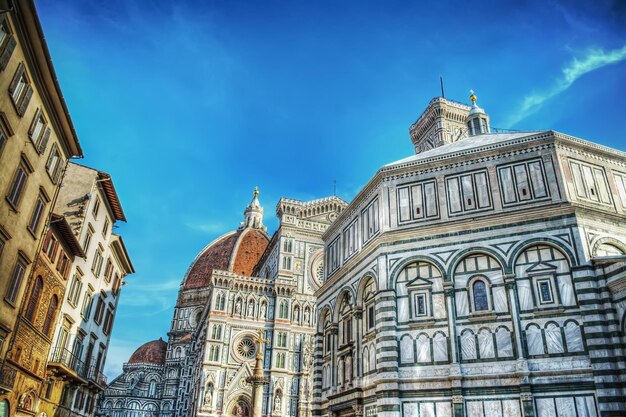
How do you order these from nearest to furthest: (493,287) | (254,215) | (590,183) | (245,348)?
1. (493,287)
2. (590,183)
3. (245,348)
4. (254,215)

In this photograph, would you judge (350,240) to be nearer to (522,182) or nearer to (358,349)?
(358,349)

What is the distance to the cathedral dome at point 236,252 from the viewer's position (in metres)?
80.9

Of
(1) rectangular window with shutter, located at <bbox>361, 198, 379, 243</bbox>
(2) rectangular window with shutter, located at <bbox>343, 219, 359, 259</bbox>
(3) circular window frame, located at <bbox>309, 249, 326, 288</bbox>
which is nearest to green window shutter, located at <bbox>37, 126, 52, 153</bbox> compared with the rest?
(1) rectangular window with shutter, located at <bbox>361, 198, 379, 243</bbox>

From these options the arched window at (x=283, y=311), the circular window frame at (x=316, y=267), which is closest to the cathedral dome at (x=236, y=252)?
the circular window frame at (x=316, y=267)

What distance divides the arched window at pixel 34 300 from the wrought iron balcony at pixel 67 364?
11.2 feet

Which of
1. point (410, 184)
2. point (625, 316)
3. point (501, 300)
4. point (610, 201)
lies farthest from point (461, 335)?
point (610, 201)

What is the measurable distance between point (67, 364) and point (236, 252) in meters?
57.9

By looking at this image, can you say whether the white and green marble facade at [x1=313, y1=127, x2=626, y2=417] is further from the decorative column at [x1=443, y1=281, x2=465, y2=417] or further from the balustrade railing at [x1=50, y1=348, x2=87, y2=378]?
the balustrade railing at [x1=50, y1=348, x2=87, y2=378]

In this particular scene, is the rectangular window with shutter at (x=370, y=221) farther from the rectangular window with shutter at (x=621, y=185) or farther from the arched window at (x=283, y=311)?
the arched window at (x=283, y=311)

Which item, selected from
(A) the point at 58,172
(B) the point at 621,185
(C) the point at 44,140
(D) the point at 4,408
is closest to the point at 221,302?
(A) the point at 58,172

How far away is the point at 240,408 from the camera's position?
43219 millimetres

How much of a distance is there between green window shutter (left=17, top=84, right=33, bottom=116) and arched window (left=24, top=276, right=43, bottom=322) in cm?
704

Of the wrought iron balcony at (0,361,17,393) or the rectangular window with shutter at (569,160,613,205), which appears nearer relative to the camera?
the wrought iron balcony at (0,361,17,393)

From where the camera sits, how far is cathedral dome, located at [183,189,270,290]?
80938 mm
